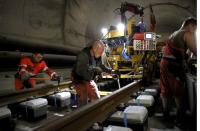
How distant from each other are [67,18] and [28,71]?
11.8 feet

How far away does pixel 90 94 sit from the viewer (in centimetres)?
445

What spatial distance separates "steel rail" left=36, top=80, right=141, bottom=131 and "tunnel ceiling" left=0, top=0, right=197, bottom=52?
142 inches

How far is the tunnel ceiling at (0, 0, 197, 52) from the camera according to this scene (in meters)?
6.17

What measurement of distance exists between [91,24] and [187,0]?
16.3ft

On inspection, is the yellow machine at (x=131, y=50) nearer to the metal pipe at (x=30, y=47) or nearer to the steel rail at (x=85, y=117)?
the metal pipe at (x=30, y=47)

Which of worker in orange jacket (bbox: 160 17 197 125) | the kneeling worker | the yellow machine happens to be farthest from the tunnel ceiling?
worker in orange jacket (bbox: 160 17 197 125)

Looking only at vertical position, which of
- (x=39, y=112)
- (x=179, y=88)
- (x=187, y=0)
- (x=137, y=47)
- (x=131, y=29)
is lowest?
(x=39, y=112)

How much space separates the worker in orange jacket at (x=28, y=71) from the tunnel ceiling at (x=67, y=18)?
905 mm

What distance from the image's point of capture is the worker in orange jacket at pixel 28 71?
501 centimetres

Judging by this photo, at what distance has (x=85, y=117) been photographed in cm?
291

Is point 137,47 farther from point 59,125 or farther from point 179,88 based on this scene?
point 59,125

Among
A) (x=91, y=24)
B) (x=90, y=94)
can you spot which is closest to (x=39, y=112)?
(x=90, y=94)

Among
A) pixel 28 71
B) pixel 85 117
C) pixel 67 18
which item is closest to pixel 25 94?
pixel 28 71

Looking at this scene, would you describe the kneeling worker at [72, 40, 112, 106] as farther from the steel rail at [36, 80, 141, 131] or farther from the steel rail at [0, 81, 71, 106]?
the steel rail at [0, 81, 71, 106]
